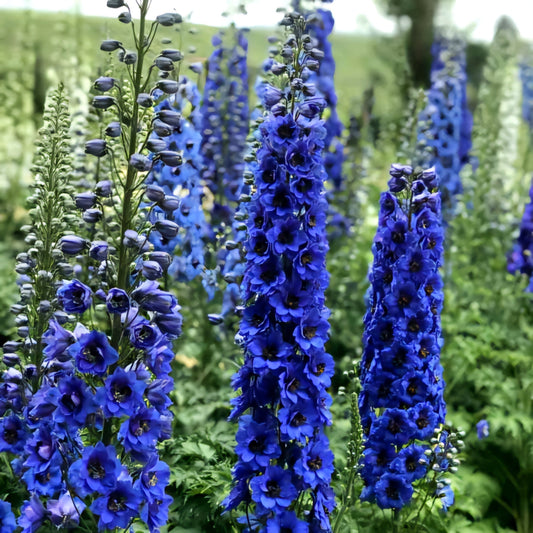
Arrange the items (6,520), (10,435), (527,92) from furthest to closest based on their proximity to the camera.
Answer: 1. (527,92)
2. (10,435)
3. (6,520)

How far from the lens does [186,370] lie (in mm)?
5469

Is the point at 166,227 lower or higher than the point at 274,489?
higher

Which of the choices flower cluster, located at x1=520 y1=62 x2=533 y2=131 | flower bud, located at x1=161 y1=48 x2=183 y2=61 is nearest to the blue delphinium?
flower bud, located at x1=161 y1=48 x2=183 y2=61

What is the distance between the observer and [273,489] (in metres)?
2.89

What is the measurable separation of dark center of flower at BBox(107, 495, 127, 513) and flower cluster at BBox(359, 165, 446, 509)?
1265mm

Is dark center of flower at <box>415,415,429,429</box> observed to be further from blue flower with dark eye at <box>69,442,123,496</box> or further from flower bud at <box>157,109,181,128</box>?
flower bud at <box>157,109,181,128</box>

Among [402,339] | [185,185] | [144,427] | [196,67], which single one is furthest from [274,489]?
[196,67]

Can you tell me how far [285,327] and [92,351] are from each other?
2.68ft

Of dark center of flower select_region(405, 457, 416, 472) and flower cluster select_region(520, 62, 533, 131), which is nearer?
dark center of flower select_region(405, 457, 416, 472)

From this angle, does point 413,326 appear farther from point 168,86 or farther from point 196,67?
point 196,67

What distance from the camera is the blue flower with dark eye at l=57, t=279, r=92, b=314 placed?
256 centimetres

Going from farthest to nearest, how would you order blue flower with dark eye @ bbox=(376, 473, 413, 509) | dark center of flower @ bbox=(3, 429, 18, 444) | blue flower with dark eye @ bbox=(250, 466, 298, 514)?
blue flower with dark eye @ bbox=(376, 473, 413, 509)
dark center of flower @ bbox=(3, 429, 18, 444)
blue flower with dark eye @ bbox=(250, 466, 298, 514)

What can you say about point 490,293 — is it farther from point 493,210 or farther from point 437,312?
point 437,312

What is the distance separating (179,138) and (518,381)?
305 cm
